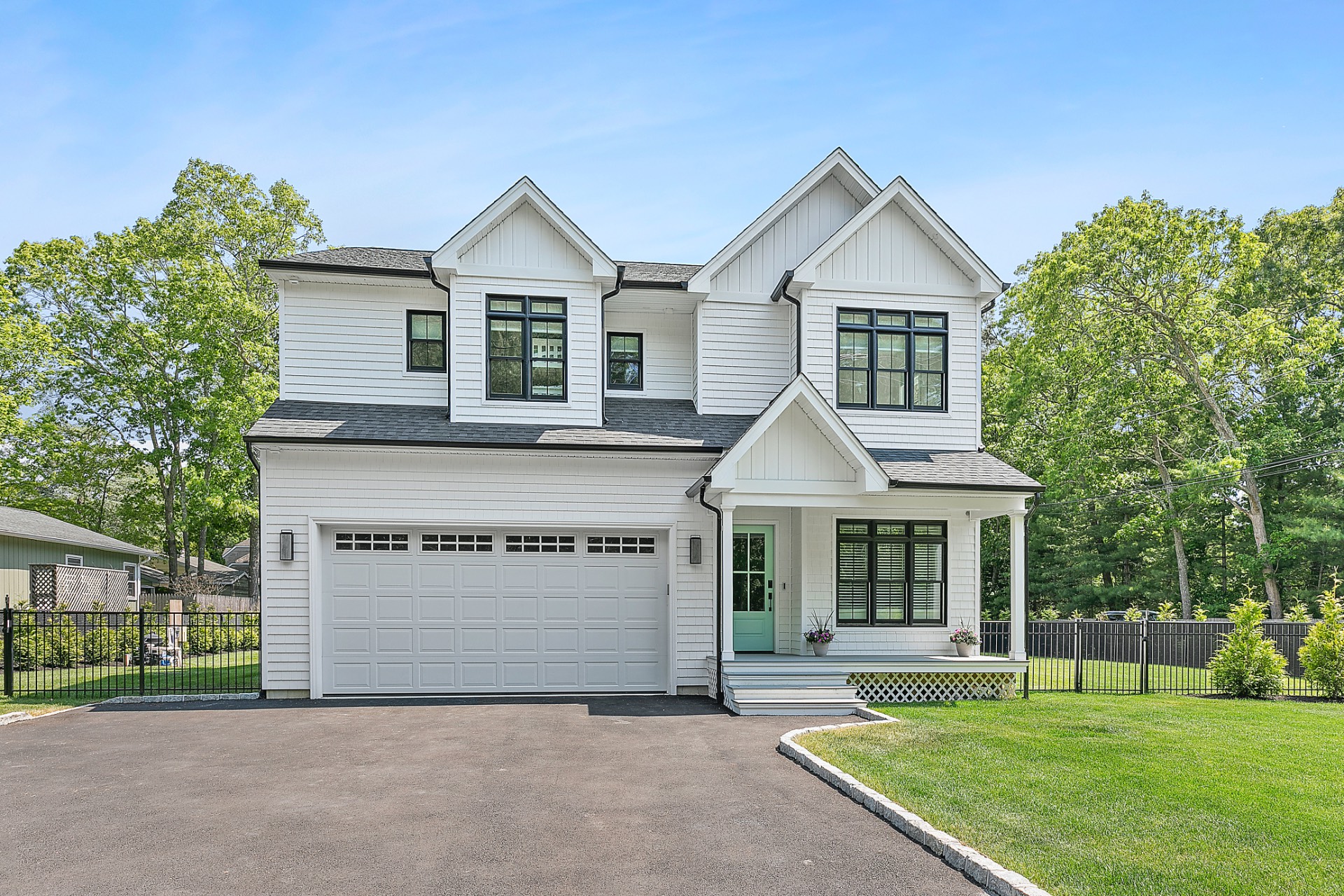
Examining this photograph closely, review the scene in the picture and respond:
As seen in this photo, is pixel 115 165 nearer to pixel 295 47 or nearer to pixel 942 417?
pixel 295 47

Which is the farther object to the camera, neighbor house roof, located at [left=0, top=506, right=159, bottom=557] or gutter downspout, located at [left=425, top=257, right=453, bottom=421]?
neighbor house roof, located at [left=0, top=506, right=159, bottom=557]

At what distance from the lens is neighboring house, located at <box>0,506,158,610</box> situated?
2347 centimetres

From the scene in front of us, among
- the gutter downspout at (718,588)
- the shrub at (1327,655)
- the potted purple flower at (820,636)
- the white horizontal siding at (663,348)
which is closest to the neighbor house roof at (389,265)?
the white horizontal siding at (663,348)

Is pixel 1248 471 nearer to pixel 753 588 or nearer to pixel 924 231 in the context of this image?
pixel 924 231

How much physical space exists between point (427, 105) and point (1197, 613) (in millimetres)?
17150

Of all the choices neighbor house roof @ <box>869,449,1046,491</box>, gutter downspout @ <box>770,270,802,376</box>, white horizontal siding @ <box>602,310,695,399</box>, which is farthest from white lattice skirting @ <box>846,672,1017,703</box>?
white horizontal siding @ <box>602,310,695,399</box>

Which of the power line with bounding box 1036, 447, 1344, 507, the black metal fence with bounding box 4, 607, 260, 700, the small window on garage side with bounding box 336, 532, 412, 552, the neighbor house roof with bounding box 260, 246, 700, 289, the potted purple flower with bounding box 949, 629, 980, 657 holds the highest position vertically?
the neighbor house roof with bounding box 260, 246, 700, 289

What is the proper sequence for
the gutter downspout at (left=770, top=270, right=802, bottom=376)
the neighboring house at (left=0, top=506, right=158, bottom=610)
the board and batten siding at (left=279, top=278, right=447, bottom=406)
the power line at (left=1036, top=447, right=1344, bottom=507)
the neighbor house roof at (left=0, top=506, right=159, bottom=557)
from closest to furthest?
1. the board and batten siding at (left=279, top=278, right=447, bottom=406)
2. the gutter downspout at (left=770, top=270, right=802, bottom=376)
3. the neighboring house at (left=0, top=506, right=158, bottom=610)
4. the neighbor house roof at (left=0, top=506, right=159, bottom=557)
5. the power line at (left=1036, top=447, right=1344, bottom=507)

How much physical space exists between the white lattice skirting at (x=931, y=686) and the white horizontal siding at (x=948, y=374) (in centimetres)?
385

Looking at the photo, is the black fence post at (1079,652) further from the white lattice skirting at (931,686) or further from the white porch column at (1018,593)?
the white lattice skirting at (931,686)

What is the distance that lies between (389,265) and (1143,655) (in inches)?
564

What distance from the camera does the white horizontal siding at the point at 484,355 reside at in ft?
47.2

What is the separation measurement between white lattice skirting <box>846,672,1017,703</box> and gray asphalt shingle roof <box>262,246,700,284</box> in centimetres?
725

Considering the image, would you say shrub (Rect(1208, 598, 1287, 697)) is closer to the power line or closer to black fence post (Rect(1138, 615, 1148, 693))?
black fence post (Rect(1138, 615, 1148, 693))
